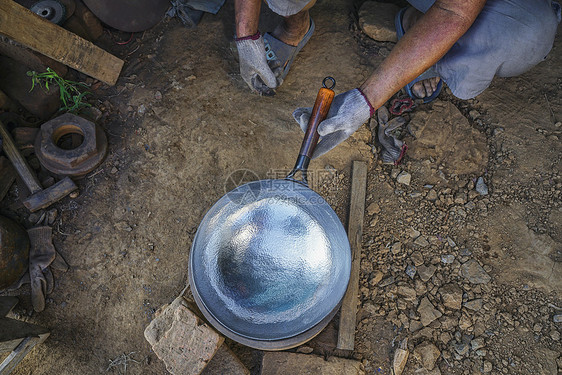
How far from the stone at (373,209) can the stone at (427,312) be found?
524 millimetres

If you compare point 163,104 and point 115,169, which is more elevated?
point 163,104

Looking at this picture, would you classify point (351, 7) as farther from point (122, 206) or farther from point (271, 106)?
point (122, 206)

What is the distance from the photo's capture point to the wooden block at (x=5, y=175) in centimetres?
195

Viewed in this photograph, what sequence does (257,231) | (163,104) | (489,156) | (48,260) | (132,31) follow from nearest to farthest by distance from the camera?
(257,231) → (48,260) → (489,156) → (163,104) → (132,31)

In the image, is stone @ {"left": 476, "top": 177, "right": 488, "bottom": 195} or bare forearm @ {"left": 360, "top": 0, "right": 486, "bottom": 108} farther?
stone @ {"left": 476, "top": 177, "right": 488, "bottom": 195}

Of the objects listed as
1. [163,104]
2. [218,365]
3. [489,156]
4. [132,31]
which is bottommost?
[218,365]

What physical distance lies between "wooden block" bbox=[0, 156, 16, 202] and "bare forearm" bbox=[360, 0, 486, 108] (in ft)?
6.52

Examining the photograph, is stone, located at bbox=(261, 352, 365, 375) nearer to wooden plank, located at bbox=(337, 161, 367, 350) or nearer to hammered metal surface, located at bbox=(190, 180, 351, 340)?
wooden plank, located at bbox=(337, 161, 367, 350)

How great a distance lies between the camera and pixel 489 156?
203cm

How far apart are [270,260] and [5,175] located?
5.33ft

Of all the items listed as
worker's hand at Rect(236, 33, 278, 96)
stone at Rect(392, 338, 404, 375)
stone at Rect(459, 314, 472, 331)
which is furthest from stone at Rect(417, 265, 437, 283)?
worker's hand at Rect(236, 33, 278, 96)

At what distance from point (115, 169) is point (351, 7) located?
Answer: 1.98 metres

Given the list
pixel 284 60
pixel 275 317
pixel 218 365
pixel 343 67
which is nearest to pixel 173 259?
pixel 218 365

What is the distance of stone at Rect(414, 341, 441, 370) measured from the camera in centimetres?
163
